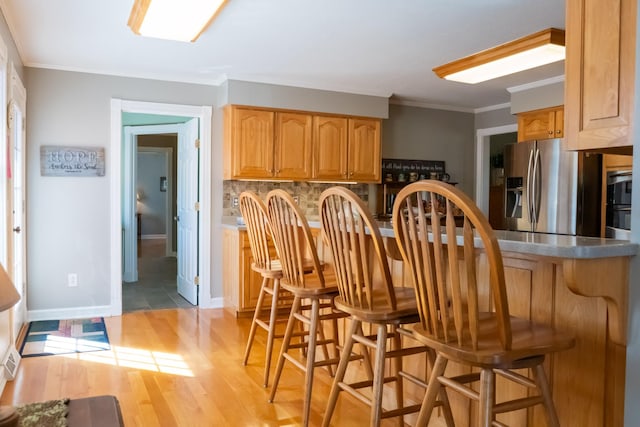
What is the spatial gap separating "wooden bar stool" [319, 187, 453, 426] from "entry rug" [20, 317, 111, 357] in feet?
7.54

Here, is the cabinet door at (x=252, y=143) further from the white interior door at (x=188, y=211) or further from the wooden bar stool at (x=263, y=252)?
the wooden bar stool at (x=263, y=252)

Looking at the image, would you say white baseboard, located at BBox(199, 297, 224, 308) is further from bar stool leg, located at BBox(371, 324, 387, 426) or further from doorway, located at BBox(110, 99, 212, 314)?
bar stool leg, located at BBox(371, 324, 387, 426)

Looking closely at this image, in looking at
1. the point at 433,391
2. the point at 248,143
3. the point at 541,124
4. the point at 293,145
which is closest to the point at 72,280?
the point at 248,143

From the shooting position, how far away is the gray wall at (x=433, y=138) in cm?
612

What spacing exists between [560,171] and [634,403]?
3446 millimetres

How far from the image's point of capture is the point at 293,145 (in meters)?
5.15

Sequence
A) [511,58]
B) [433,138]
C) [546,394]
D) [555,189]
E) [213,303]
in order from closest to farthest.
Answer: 1. [546,394]
2. [511,58]
3. [555,189]
4. [213,303]
5. [433,138]

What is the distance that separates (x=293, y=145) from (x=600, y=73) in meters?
3.59

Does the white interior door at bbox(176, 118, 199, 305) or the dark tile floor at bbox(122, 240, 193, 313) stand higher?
the white interior door at bbox(176, 118, 199, 305)

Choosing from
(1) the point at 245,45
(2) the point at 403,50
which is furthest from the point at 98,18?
(2) the point at 403,50

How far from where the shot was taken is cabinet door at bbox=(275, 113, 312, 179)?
16.7ft

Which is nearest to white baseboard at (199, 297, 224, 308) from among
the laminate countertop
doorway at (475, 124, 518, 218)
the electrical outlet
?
the electrical outlet

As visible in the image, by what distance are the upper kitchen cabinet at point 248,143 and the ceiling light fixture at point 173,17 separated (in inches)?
58.3

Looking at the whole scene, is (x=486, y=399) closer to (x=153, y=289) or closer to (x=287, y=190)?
(x=287, y=190)
